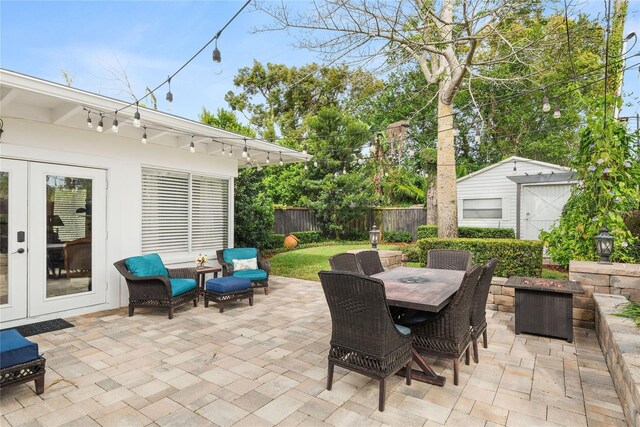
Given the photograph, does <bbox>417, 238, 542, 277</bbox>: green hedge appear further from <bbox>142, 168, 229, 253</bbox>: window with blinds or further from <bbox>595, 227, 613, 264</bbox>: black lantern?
<bbox>142, 168, 229, 253</bbox>: window with blinds

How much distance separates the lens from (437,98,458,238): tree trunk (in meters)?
7.55

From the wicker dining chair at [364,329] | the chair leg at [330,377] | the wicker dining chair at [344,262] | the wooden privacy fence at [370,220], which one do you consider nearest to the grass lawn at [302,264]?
the wooden privacy fence at [370,220]

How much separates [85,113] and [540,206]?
37.5ft

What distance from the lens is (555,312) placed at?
3.88m

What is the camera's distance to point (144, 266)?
198 inches

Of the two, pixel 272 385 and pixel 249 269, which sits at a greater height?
pixel 249 269

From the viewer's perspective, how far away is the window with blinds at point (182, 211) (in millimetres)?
5855

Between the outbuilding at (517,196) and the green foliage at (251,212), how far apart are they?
275 inches

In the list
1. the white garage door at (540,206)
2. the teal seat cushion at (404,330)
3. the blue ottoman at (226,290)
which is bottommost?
the blue ottoman at (226,290)

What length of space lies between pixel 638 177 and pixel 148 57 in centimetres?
940

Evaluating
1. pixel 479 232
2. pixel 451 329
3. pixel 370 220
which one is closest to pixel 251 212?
pixel 370 220

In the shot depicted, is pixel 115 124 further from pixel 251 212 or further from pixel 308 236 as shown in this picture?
pixel 308 236

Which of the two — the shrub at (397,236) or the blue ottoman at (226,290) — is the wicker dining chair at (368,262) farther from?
the shrub at (397,236)

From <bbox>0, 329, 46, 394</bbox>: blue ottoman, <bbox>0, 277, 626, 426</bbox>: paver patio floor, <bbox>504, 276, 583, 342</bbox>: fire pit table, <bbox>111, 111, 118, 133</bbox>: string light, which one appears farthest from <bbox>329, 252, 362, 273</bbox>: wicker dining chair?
<bbox>111, 111, 118, 133</bbox>: string light
